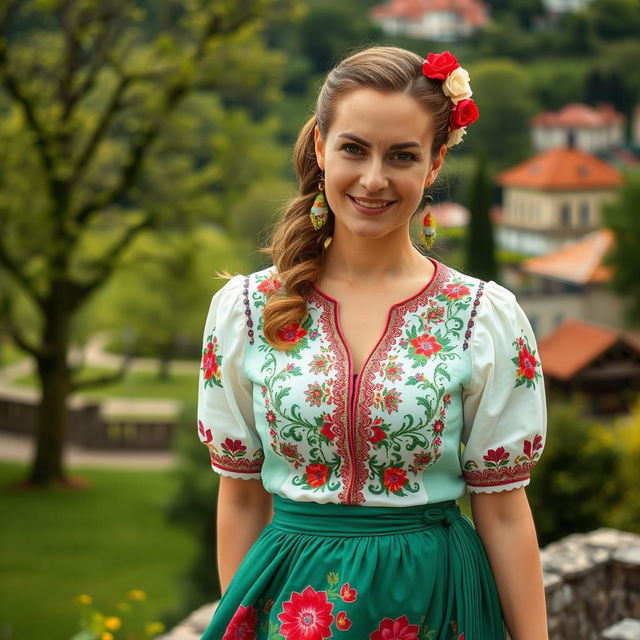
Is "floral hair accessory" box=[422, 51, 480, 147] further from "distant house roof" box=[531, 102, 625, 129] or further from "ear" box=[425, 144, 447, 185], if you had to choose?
"distant house roof" box=[531, 102, 625, 129]

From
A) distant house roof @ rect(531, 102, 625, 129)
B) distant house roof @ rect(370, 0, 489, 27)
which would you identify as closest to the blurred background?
distant house roof @ rect(531, 102, 625, 129)

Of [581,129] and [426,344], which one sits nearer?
[426,344]

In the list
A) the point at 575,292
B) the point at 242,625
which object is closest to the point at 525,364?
the point at 242,625

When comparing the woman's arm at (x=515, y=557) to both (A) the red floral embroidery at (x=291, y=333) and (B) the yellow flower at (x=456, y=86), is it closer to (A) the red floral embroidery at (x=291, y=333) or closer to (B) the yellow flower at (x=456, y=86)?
(A) the red floral embroidery at (x=291, y=333)

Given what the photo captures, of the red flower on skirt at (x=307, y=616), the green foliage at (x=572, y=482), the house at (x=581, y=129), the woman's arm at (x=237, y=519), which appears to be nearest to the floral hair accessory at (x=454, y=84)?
the woman's arm at (x=237, y=519)

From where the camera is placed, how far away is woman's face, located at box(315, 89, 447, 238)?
1.86 metres

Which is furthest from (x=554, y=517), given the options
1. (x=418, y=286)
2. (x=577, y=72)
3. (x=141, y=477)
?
(x=577, y=72)

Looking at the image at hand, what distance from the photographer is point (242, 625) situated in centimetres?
197

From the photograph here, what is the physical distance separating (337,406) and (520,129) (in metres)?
33.3

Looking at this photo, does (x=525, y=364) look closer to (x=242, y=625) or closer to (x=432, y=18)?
(x=242, y=625)

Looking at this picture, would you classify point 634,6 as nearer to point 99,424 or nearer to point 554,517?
point 99,424

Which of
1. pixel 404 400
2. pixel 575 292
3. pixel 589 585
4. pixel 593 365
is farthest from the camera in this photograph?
pixel 575 292

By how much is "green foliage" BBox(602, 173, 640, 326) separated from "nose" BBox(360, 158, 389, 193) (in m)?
22.2

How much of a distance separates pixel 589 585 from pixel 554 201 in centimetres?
2723
